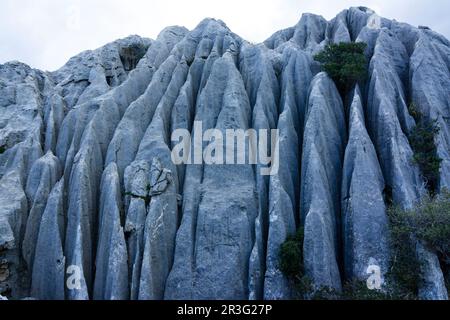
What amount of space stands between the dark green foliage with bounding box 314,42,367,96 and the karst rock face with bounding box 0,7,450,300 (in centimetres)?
83

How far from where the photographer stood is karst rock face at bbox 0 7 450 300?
25.7m

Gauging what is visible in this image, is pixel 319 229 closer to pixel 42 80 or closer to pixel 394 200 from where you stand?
pixel 394 200

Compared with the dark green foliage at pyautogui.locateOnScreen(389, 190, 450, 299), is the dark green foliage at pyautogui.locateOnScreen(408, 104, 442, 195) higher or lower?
higher

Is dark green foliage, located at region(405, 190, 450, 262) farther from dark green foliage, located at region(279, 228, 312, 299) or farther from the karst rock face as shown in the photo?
dark green foliage, located at region(279, 228, 312, 299)

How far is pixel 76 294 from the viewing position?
2523 cm

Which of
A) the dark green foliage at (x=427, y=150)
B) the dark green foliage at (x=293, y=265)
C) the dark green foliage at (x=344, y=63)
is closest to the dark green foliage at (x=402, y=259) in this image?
the dark green foliage at (x=293, y=265)

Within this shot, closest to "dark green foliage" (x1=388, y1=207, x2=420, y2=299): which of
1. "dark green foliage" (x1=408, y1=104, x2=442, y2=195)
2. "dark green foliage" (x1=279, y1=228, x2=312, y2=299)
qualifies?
"dark green foliage" (x1=279, y1=228, x2=312, y2=299)

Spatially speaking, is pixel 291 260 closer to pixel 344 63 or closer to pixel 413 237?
pixel 413 237

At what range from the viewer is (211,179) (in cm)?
2973

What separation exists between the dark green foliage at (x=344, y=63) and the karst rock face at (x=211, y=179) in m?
0.83

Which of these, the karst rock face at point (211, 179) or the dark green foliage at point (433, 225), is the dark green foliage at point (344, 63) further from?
the dark green foliage at point (433, 225)

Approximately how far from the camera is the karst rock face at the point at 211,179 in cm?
2573

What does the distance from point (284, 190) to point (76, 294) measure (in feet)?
43.3
